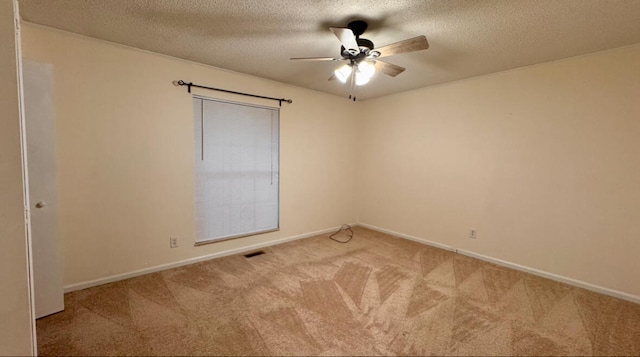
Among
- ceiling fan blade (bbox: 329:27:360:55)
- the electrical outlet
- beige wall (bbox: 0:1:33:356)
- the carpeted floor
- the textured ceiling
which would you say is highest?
the textured ceiling

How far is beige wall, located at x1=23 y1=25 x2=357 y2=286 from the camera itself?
2410mm

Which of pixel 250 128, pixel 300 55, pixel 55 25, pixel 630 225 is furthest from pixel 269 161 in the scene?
pixel 630 225

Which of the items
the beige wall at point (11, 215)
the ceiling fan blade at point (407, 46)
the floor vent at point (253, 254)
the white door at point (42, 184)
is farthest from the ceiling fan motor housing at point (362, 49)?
the floor vent at point (253, 254)

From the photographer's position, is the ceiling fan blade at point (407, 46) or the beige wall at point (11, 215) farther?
the ceiling fan blade at point (407, 46)

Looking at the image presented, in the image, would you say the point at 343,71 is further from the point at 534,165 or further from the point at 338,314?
the point at 534,165

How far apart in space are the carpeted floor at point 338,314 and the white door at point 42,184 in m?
0.26

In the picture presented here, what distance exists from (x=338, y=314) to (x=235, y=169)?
2195 millimetres

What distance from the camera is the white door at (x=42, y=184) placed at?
6.41 feet

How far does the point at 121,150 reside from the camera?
2668mm

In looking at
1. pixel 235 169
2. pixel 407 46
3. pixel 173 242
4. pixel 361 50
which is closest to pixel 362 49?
pixel 361 50

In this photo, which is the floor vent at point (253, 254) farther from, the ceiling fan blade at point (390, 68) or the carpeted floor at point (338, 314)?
the ceiling fan blade at point (390, 68)

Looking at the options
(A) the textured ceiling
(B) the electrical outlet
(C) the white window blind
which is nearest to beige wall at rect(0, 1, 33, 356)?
(A) the textured ceiling

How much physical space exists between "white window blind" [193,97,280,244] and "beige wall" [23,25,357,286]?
13 cm

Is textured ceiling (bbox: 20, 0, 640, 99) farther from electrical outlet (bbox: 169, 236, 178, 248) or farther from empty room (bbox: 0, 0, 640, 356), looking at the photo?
electrical outlet (bbox: 169, 236, 178, 248)
